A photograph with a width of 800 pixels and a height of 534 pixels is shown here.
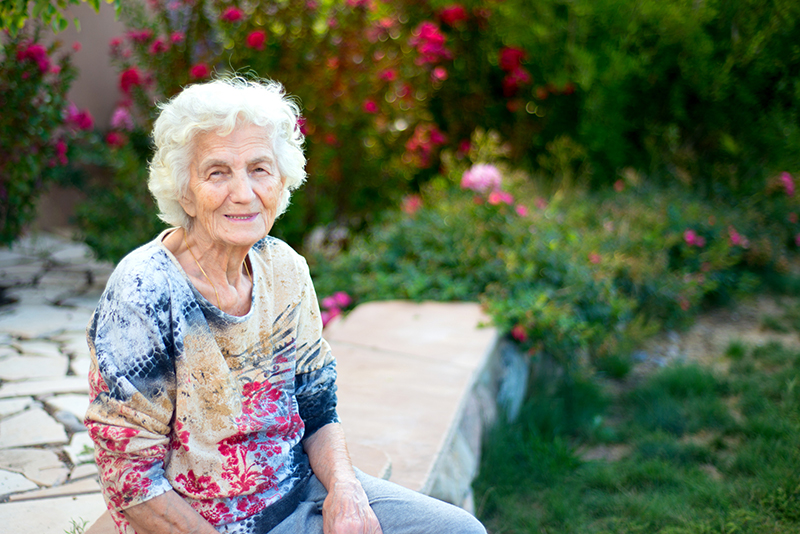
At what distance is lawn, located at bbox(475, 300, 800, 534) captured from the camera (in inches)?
96.0

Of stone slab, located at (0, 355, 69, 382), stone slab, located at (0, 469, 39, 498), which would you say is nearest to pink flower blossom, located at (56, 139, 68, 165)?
stone slab, located at (0, 355, 69, 382)

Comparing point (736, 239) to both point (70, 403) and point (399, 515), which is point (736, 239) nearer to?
point (399, 515)

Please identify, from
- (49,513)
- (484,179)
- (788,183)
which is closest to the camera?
(49,513)

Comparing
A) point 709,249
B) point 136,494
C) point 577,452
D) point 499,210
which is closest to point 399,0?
point 499,210

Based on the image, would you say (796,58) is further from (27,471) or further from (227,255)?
(27,471)

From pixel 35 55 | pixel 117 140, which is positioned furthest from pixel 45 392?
pixel 117 140

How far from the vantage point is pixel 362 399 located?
2611mm

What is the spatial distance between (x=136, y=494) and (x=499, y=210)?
125 inches

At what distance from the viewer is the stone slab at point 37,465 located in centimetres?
226

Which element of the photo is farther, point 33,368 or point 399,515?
point 33,368

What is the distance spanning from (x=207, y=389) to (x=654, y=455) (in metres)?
2.32

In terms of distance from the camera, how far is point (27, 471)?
229 cm

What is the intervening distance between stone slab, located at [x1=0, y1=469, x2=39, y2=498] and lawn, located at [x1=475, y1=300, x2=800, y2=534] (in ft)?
5.36

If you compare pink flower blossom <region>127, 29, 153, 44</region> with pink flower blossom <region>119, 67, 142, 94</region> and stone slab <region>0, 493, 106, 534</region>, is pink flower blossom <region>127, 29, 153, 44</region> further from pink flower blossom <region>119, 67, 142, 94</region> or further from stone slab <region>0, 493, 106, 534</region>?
stone slab <region>0, 493, 106, 534</region>
